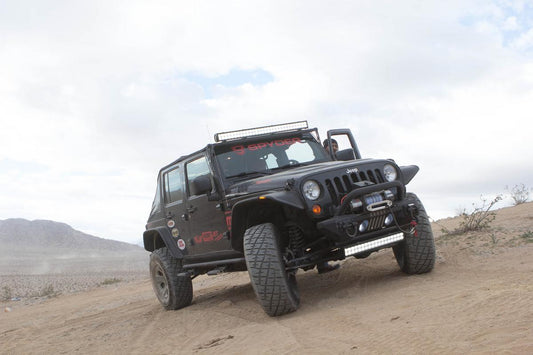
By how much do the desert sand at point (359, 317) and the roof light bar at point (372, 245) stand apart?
47cm

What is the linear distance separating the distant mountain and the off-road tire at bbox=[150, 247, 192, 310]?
45423 mm

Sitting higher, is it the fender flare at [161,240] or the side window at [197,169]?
the side window at [197,169]

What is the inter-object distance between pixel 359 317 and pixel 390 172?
167 cm

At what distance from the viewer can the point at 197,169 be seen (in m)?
6.51

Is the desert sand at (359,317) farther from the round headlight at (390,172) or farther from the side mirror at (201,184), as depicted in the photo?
the side mirror at (201,184)

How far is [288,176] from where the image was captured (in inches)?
205

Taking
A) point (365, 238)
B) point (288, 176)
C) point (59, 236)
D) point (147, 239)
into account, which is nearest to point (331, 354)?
point (365, 238)

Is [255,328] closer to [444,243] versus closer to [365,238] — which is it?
[365,238]

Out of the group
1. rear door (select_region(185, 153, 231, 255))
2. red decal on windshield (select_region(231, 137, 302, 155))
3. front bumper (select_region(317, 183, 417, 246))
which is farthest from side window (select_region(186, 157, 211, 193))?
front bumper (select_region(317, 183, 417, 246))

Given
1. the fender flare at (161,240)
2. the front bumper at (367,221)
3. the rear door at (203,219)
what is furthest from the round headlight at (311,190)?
the fender flare at (161,240)

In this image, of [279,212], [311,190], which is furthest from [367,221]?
[279,212]

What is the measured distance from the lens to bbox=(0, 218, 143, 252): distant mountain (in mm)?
52969

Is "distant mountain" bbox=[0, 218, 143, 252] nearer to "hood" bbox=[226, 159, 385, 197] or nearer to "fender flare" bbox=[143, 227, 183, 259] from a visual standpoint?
"fender flare" bbox=[143, 227, 183, 259]

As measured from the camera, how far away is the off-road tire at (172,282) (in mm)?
7098
